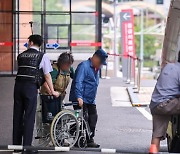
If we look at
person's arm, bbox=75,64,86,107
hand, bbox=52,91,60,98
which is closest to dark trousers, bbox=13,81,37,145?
hand, bbox=52,91,60,98

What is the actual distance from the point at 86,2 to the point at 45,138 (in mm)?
21531

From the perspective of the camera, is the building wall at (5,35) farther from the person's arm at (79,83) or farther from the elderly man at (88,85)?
the person's arm at (79,83)

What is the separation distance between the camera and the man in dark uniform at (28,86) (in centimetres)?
922

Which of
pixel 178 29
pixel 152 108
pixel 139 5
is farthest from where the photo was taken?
pixel 139 5

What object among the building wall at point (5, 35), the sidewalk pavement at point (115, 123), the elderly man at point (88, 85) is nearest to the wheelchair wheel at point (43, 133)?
the elderly man at point (88, 85)

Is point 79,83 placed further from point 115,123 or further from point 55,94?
point 115,123

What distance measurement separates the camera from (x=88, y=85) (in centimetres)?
1002

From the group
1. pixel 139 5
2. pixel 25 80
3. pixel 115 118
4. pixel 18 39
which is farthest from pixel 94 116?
pixel 139 5

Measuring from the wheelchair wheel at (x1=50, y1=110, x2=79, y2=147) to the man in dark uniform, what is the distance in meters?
0.36

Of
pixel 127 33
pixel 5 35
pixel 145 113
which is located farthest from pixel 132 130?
pixel 127 33

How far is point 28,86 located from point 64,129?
0.96m

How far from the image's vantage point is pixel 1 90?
21.0 meters

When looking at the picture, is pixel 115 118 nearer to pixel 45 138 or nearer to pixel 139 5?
pixel 45 138

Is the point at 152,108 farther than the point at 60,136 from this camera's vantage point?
No
